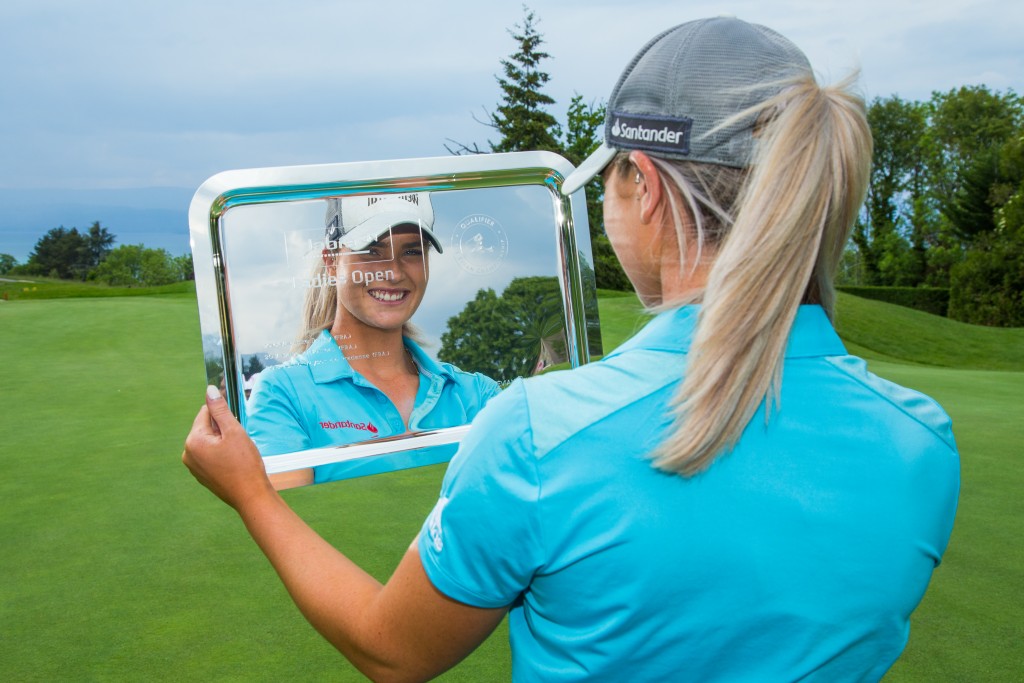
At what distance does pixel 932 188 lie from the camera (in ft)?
150

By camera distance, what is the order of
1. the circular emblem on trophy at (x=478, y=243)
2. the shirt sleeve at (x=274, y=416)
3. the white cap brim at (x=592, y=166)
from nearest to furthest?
the white cap brim at (x=592, y=166) → the shirt sleeve at (x=274, y=416) → the circular emblem on trophy at (x=478, y=243)

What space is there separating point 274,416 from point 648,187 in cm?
83

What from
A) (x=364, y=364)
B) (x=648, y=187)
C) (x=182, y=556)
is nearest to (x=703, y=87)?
(x=648, y=187)

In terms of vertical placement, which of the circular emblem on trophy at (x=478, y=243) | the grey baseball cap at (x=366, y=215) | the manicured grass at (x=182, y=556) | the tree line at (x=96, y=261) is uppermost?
the tree line at (x=96, y=261)

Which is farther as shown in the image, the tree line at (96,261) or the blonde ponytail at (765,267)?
the tree line at (96,261)

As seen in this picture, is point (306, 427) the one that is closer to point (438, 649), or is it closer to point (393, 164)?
point (393, 164)

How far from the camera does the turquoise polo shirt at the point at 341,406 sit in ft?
4.99

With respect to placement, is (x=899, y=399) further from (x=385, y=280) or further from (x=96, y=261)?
(x=96, y=261)

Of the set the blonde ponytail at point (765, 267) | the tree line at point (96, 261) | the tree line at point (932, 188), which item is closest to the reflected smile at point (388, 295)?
the blonde ponytail at point (765, 267)

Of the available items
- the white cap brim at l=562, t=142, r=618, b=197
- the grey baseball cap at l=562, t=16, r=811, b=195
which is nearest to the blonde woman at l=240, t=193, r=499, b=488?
the white cap brim at l=562, t=142, r=618, b=197

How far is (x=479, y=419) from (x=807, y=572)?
1.10 feet

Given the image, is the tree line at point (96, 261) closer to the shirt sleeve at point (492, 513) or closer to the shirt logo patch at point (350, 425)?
the shirt logo patch at point (350, 425)

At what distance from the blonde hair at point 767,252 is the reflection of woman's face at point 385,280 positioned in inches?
31.0

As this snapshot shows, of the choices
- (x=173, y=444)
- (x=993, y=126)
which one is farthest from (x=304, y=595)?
(x=993, y=126)
